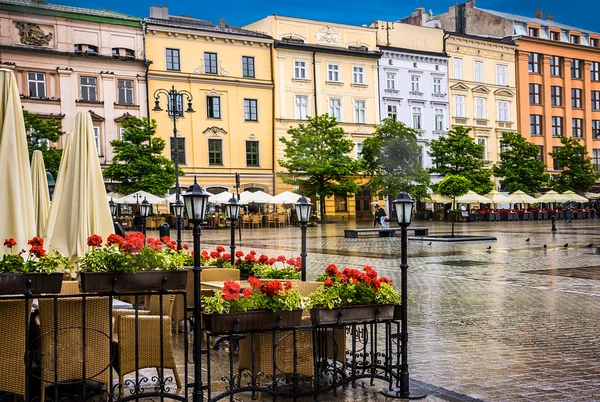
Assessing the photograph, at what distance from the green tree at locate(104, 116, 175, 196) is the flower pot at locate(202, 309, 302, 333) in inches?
1414

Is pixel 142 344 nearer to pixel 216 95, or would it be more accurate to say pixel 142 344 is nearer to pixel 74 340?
pixel 74 340

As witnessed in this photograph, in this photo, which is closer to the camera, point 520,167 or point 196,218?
point 196,218

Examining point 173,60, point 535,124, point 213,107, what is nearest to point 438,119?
point 535,124

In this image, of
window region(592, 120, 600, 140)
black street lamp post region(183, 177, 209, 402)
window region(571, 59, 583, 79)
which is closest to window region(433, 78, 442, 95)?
window region(571, 59, 583, 79)

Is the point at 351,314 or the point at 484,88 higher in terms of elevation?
the point at 484,88

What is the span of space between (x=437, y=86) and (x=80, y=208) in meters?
53.7

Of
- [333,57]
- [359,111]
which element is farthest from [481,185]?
[333,57]

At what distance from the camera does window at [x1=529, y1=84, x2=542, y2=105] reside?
2645 inches

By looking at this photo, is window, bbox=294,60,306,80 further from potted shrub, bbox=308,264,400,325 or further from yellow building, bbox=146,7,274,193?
potted shrub, bbox=308,264,400,325

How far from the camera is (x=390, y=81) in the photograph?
57906mm

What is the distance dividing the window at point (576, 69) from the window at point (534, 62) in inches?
199

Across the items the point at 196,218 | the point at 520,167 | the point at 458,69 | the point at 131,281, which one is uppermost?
the point at 458,69

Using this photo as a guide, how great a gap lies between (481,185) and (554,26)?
23.9 metres

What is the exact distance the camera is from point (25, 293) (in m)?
5.72
